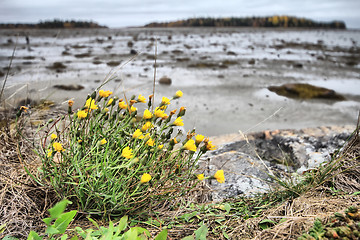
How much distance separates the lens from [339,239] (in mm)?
1203

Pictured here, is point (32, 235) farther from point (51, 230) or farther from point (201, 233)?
point (201, 233)

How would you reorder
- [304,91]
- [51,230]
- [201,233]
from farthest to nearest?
[304,91], [201,233], [51,230]

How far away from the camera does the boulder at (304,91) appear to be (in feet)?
19.7

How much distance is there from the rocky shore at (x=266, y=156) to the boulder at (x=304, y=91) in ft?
8.03

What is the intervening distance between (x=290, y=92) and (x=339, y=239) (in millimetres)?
5411

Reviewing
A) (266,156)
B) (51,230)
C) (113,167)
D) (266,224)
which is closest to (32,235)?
(51,230)

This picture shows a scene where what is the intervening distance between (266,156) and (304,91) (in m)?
3.85

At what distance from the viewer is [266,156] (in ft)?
9.79

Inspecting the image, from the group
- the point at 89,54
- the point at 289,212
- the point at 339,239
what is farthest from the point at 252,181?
the point at 89,54

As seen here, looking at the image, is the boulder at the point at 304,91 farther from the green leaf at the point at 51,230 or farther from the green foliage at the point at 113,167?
the green leaf at the point at 51,230

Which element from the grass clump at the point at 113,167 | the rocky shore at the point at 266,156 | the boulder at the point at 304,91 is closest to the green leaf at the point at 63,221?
the grass clump at the point at 113,167

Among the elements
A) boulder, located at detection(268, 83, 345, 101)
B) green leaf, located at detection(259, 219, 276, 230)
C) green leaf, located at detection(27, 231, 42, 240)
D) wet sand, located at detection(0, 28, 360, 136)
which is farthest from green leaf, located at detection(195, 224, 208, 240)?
boulder, located at detection(268, 83, 345, 101)

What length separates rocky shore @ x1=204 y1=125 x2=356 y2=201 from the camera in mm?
2363

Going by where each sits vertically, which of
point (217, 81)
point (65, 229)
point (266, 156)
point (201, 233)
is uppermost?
point (217, 81)
